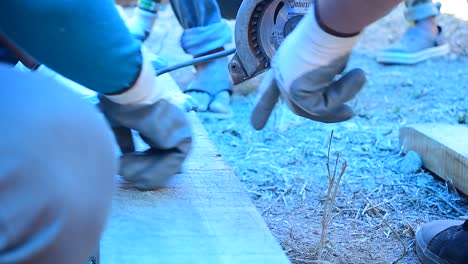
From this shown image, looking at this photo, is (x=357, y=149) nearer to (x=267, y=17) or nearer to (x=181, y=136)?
(x=267, y=17)

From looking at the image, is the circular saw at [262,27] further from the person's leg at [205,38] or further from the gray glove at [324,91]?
the person's leg at [205,38]

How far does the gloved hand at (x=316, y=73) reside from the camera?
3.55 feet

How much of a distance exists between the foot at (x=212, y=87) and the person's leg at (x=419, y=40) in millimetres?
1106

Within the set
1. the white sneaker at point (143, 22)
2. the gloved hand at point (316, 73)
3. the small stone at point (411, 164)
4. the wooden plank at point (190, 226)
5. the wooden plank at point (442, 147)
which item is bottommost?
the small stone at point (411, 164)

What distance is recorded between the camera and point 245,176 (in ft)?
6.73

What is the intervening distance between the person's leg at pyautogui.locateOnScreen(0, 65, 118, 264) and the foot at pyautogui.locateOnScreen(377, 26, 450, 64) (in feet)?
9.12

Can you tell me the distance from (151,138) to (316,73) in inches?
12.9

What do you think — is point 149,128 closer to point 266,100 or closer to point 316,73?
point 266,100

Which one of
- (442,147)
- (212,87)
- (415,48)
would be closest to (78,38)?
(442,147)

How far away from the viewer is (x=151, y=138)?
1.26 meters

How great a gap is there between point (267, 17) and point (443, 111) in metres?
1.27

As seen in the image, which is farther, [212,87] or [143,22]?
[143,22]

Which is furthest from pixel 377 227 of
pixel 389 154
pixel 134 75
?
pixel 134 75

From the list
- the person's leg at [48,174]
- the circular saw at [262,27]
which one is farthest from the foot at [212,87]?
the person's leg at [48,174]
